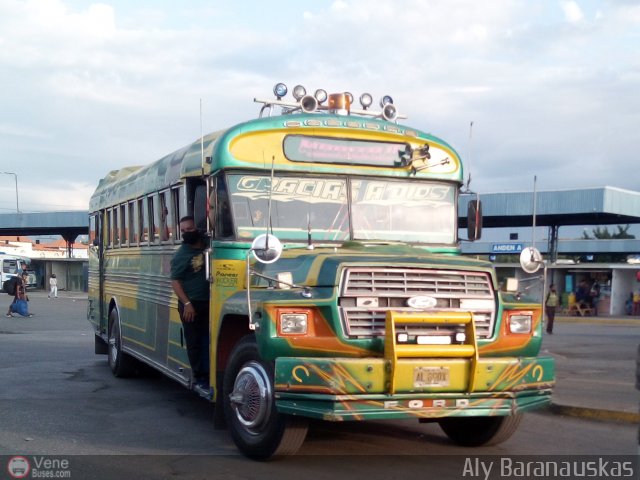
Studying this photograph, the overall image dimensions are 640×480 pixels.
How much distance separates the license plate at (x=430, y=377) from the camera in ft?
20.5

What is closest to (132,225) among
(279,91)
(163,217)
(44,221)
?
(163,217)

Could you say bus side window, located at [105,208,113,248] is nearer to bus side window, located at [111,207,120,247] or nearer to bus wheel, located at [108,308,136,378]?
bus side window, located at [111,207,120,247]

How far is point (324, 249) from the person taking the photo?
763cm

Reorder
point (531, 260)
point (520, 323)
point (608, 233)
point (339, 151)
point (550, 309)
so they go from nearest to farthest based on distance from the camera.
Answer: point (520, 323), point (531, 260), point (339, 151), point (550, 309), point (608, 233)

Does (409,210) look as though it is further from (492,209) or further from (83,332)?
(492,209)

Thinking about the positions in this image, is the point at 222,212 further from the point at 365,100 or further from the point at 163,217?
the point at 365,100

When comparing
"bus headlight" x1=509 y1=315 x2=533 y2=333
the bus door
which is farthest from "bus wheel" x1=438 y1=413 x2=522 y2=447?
the bus door

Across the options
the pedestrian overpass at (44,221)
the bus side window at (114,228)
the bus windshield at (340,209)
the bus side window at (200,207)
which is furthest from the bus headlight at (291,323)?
the pedestrian overpass at (44,221)

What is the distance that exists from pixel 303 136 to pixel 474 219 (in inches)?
82.1

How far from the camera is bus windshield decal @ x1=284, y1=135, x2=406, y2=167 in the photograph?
8.04m

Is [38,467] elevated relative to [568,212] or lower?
lower

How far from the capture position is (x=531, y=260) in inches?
292

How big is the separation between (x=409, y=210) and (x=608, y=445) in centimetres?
293

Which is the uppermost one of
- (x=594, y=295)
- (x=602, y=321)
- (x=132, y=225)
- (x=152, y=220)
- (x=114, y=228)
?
(x=152, y=220)
